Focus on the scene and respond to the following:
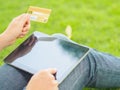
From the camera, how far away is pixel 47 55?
4.29 ft

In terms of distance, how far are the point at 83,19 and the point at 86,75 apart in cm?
99

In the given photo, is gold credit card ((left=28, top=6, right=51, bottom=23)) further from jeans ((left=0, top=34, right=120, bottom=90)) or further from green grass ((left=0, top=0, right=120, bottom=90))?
green grass ((left=0, top=0, right=120, bottom=90))

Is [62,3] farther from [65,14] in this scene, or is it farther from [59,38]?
[59,38]

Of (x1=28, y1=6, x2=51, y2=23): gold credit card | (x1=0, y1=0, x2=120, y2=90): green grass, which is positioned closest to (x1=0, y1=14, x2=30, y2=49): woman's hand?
(x1=28, y1=6, x2=51, y2=23): gold credit card

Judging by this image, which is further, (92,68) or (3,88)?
(92,68)

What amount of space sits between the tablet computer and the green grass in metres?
0.71

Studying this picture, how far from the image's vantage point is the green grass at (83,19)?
6.89 feet

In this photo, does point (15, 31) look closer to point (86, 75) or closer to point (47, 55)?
point (47, 55)

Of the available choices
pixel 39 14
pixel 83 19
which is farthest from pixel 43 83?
pixel 83 19

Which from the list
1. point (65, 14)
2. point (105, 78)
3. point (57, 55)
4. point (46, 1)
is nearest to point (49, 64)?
point (57, 55)

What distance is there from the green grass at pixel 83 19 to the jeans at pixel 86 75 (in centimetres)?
54

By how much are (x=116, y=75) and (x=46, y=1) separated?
4.00 feet

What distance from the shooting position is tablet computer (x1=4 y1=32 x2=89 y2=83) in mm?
1229

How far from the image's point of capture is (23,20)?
137 cm
